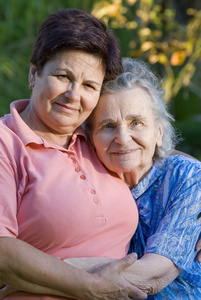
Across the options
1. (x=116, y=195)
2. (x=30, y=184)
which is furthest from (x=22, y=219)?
(x=116, y=195)

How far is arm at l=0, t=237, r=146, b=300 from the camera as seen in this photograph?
2.34m

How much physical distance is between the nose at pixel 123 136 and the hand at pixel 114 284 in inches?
23.7

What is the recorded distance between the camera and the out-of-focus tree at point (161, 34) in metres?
6.36

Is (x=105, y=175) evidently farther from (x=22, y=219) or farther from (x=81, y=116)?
(x=22, y=219)

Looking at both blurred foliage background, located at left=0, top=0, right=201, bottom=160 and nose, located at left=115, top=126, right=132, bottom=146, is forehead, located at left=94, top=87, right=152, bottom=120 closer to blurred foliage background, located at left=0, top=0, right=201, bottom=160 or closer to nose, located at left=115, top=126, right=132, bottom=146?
nose, located at left=115, top=126, right=132, bottom=146

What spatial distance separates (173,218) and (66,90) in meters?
0.82

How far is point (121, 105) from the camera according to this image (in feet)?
9.34

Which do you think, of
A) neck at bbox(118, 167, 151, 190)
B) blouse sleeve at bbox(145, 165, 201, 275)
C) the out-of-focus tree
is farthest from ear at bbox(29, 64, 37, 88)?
the out-of-focus tree

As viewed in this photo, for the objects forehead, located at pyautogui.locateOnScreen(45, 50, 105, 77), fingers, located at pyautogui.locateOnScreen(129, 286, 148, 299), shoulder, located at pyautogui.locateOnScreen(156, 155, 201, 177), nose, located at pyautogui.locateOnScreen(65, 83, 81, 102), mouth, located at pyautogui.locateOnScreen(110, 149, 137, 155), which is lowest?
fingers, located at pyautogui.locateOnScreen(129, 286, 148, 299)

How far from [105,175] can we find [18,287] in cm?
76

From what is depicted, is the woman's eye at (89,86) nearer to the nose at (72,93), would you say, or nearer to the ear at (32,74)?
the nose at (72,93)

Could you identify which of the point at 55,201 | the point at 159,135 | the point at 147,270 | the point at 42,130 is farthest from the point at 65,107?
the point at 147,270

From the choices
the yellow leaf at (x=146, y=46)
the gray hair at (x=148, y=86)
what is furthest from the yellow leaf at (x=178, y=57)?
the gray hair at (x=148, y=86)

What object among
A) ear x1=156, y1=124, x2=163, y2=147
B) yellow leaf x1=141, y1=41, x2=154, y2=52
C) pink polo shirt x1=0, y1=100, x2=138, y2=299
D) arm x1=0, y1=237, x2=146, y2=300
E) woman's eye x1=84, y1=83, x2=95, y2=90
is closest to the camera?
arm x1=0, y1=237, x2=146, y2=300
